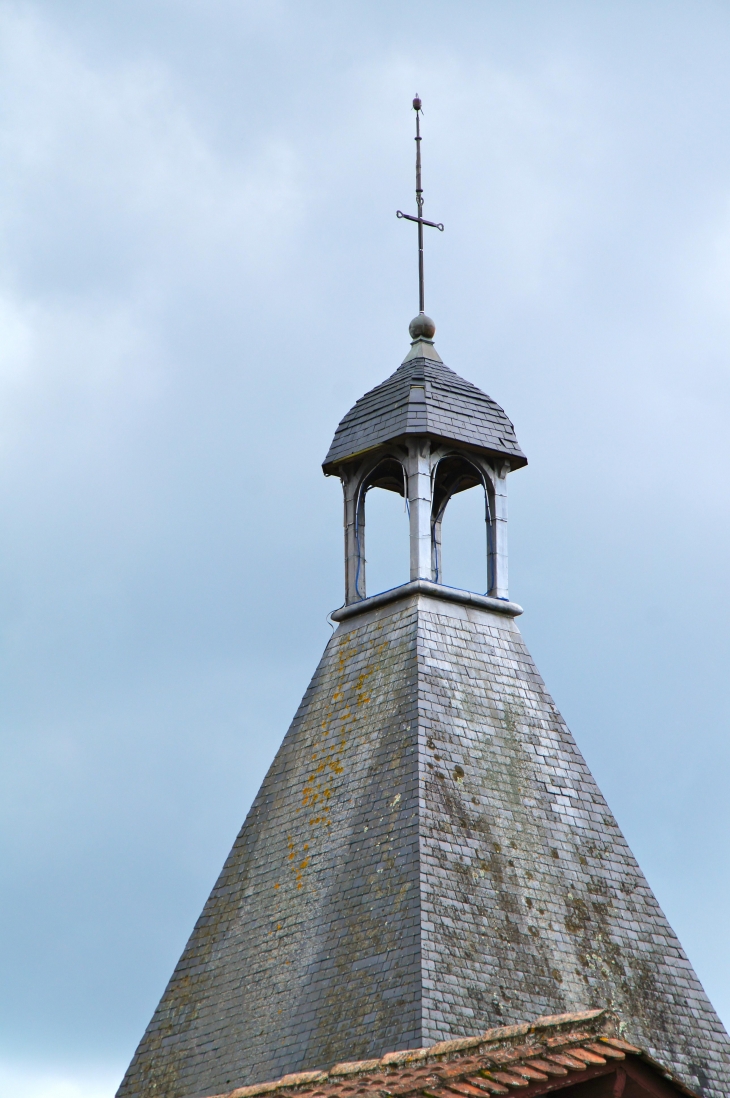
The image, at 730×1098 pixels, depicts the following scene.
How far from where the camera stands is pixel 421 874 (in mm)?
26297

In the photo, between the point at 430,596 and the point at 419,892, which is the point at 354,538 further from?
the point at 419,892

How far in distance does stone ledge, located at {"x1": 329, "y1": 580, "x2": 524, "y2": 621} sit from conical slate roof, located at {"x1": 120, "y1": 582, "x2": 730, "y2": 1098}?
0.05 metres

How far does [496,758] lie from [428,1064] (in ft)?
44.6

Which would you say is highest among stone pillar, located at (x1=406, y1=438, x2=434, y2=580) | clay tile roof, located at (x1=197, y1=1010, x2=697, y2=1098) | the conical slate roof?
stone pillar, located at (x1=406, y1=438, x2=434, y2=580)

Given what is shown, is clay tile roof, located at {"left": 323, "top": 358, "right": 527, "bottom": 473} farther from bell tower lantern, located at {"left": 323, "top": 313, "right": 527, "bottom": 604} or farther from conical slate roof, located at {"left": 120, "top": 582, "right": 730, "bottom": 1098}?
conical slate roof, located at {"left": 120, "top": 582, "right": 730, "bottom": 1098}

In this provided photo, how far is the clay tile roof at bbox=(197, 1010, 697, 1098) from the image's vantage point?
1430 cm

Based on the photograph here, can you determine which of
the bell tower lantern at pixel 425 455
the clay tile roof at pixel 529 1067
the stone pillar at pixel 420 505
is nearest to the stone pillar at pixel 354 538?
the bell tower lantern at pixel 425 455

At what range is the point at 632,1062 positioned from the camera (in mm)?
14609

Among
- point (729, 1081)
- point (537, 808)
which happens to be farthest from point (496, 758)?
point (729, 1081)

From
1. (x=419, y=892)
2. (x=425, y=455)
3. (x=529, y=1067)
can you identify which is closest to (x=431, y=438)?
(x=425, y=455)

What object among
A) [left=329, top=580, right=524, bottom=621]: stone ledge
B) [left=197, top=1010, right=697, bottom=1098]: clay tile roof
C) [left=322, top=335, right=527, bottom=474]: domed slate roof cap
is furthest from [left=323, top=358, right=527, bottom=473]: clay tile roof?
[left=197, top=1010, right=697, bottom=1098]: clay tile roof

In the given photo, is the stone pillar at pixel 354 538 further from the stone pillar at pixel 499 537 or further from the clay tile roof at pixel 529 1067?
the clay tile roof at pixel 529 1067

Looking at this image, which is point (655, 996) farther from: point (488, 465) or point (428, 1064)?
point (428, 1064)

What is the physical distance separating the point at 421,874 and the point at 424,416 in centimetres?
853
